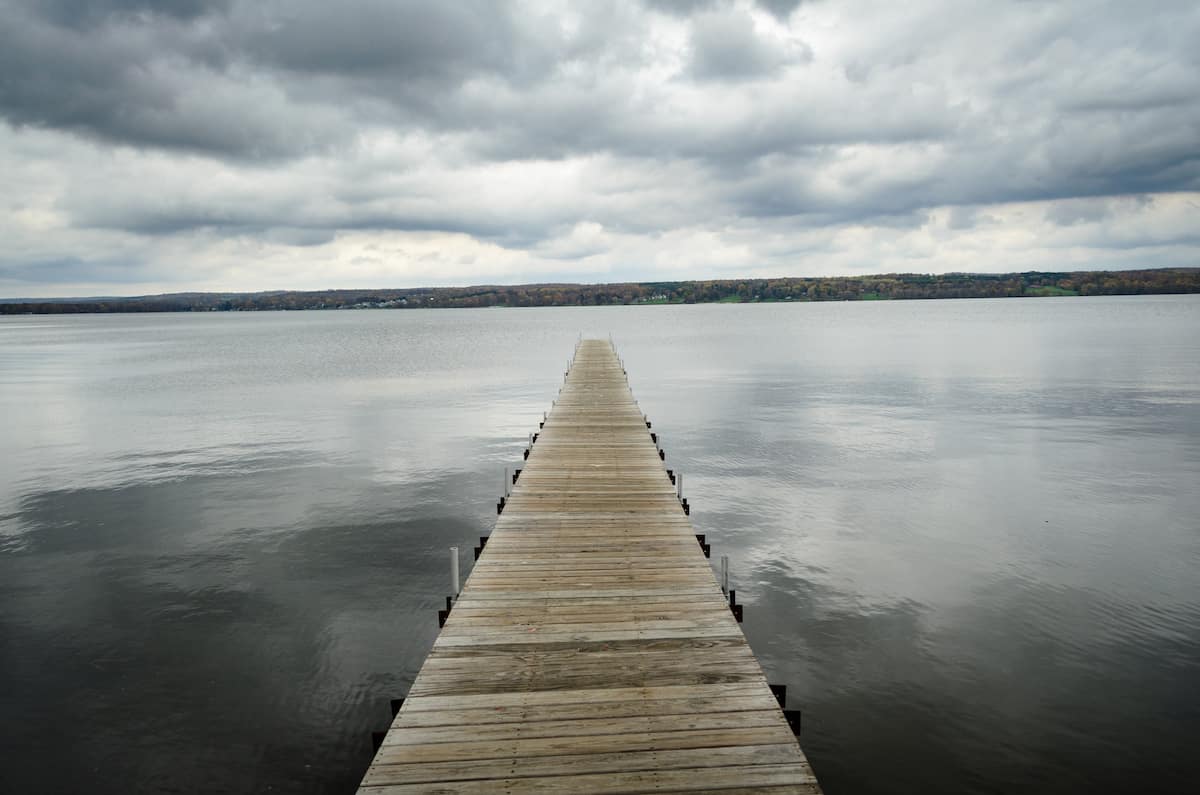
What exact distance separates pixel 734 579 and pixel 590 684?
31.5ft

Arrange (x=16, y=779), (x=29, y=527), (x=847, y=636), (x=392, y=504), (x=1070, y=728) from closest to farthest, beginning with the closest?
(x=16, y=779) → (x=1070, y=728) → (x=847, y=636) → (x=29, y=527) → (x=392, y=504)

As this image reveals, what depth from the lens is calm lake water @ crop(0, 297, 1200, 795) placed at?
10.9 meters

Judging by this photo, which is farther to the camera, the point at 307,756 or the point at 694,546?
the point at 694,546

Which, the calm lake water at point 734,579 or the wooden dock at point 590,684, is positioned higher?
the wooden dock at point 590,684

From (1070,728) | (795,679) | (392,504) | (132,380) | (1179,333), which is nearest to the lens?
(1070,728)

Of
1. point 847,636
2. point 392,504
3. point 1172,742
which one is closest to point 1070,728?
point 1172,742

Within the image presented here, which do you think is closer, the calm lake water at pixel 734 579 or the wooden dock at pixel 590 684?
the wooden dock at pixel 590 684

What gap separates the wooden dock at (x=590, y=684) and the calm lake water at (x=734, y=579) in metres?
3.13

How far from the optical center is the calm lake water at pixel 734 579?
10859 mm

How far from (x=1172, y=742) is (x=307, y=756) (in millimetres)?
13605

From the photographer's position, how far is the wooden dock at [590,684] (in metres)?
6.68

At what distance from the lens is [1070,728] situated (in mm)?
11109

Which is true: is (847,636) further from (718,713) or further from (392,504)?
(392,504)

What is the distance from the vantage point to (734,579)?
17125mm
